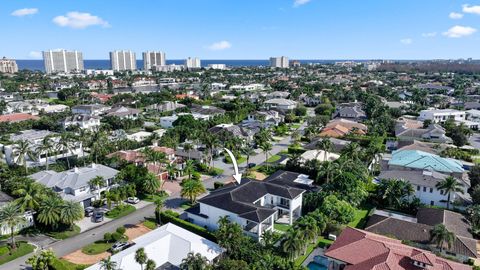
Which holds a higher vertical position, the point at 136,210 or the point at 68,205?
the point at 68,205

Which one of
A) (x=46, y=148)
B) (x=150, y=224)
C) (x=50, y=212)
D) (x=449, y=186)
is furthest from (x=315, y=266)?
(x=46, y=148)

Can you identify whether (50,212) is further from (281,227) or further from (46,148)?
(281,227)

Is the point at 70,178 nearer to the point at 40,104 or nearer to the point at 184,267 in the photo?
the point at 184,267

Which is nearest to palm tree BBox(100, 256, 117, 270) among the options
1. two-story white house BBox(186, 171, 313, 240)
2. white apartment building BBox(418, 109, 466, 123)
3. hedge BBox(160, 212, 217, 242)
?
hedge BBox(160, 212, 217, 242)

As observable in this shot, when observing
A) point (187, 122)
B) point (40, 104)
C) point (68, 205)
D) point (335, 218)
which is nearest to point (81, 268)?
point (68, 205)

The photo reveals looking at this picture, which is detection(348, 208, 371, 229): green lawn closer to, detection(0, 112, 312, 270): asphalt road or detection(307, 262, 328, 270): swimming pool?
detection(307, 262, 328, 270): swimming pool

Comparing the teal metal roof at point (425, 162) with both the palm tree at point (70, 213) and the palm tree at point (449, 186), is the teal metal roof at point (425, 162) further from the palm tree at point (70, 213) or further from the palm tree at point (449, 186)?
the palm tree at point (70, 213)
